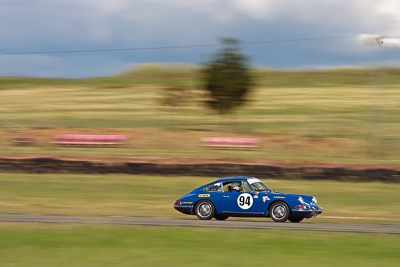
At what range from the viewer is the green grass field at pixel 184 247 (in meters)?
9.31

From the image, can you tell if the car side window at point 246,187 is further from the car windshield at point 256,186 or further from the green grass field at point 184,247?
the green grass field at point 184,247

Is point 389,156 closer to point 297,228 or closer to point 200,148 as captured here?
point 200,148

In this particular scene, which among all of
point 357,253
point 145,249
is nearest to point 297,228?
point 357,253

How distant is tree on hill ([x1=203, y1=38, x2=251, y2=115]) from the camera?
4531 centimetres

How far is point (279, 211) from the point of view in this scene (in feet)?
44.4

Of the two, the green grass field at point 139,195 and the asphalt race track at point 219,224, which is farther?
the green grass field at point 139,195

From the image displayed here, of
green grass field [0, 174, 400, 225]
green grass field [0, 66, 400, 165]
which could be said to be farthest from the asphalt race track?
green grass field [0, 66, 400, 165]

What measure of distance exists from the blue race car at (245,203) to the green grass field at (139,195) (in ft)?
6.77

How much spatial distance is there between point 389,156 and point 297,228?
869 inches

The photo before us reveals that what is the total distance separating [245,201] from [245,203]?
0.04 metres

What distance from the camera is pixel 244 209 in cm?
1377

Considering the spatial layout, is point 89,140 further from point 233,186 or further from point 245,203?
point 245,203

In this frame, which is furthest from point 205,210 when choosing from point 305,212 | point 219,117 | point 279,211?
point 219,117

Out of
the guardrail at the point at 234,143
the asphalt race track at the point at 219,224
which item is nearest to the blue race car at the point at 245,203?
the asphalt race track at the point at 219,224
